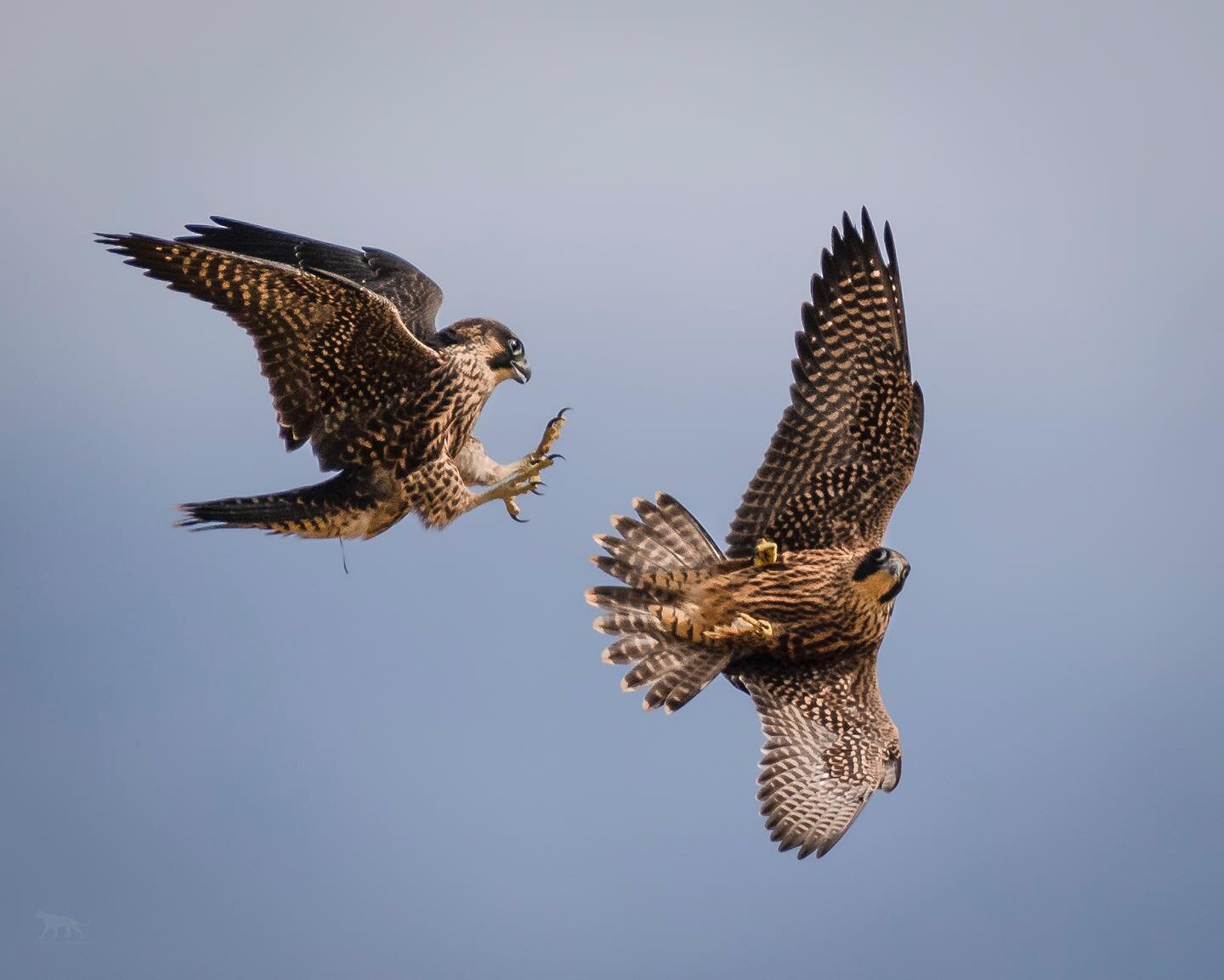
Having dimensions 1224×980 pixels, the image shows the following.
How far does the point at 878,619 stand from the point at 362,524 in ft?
8.09

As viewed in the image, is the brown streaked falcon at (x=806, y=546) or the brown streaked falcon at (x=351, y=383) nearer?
the brown streaked falcon at (x=351, y=383)

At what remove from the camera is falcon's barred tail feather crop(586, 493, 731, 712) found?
8.95 meters

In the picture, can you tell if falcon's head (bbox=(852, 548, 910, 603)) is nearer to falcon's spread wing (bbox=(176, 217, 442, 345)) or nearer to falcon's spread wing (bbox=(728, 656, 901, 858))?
falcon's spread wing (bbox=(728, 656, 901, 858))

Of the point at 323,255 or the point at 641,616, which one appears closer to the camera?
the point at 641,616

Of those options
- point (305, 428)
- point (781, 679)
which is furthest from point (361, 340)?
point (781, 679)

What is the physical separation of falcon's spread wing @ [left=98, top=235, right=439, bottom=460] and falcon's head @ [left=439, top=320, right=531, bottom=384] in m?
0.26

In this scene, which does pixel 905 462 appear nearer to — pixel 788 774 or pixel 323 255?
pixel 788 774

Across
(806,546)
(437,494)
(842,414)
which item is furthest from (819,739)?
(437,494)

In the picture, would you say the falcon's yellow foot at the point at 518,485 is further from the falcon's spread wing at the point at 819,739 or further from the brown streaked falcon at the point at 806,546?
the falcon's spread wing at the point at 819,739

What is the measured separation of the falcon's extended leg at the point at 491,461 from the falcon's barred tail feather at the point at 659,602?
1.84 ft

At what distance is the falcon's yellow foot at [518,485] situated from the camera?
9.32 m

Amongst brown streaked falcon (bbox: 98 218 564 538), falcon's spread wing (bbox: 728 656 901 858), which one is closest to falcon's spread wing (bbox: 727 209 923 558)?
falcon's spread wing (bbox: 728 656 901 858)

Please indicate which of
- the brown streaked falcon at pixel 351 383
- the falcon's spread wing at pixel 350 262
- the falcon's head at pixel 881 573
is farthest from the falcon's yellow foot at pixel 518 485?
the falcon's head at pixel 881 573

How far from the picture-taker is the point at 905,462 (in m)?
9.09
